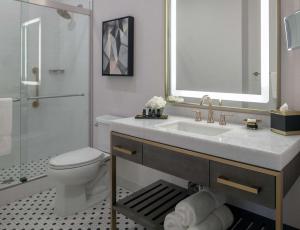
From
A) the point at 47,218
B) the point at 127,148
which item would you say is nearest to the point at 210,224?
the point at 127,148

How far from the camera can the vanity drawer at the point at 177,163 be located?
1.33 m

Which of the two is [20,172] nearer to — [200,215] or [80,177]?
[80,177]

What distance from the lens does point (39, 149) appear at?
9.62 feet

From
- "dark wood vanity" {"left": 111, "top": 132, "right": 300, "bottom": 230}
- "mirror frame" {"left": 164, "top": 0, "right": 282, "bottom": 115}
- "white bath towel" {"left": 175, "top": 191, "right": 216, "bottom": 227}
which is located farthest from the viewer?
"mirror frame" {"left": 164, "top": 0, "right": 282, "bottom": 115}

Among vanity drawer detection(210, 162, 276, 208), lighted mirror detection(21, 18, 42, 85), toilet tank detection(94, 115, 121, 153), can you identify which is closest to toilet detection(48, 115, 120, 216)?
toilet tank detection(94, 115, 121, 153)

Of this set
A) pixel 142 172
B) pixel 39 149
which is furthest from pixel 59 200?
pixel 39 149

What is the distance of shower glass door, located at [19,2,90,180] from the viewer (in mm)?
2682

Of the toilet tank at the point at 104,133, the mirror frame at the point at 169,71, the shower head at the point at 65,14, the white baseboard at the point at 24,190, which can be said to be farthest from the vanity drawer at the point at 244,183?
the shower head at the point at 65,14

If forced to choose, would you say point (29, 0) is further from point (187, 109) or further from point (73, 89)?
point (187, 109)

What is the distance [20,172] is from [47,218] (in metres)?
0.74

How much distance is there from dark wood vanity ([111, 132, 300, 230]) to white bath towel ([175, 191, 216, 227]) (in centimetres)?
19

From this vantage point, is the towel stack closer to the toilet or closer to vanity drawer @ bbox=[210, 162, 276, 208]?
vanity drawer @ bbox=[210, 162, 276, 208]

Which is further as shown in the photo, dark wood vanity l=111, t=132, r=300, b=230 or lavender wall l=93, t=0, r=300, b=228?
Result: lavender wall l=93, t=0, r=300, b=228

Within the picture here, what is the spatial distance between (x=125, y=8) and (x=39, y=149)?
5.82 feet
